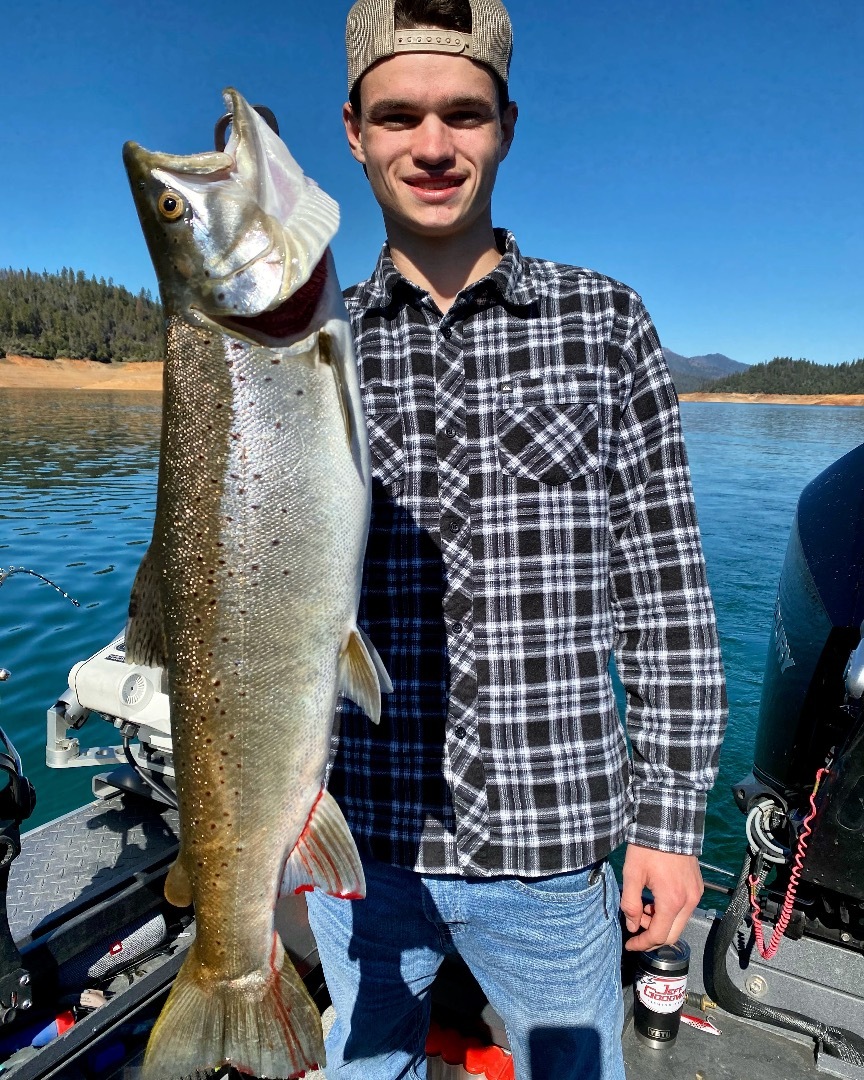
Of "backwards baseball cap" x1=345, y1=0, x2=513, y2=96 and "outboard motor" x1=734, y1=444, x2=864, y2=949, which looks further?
"outboard motor" x1=734, y1=444, x2=864, y2=949

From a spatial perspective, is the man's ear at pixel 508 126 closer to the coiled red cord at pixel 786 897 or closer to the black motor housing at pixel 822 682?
the black motor housing at pixel 822 682

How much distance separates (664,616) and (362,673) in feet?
2.79

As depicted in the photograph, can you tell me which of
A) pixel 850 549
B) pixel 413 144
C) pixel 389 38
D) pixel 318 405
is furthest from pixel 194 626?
pixel 850 549

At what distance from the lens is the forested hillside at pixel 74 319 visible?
76.8 metres

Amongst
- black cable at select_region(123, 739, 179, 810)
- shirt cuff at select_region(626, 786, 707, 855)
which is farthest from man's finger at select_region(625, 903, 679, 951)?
black cable at select_region(123, 739, 179, 810)

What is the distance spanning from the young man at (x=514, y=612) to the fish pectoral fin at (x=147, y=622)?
20.4 inches

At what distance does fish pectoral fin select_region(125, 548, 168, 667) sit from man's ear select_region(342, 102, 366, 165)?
120 cm

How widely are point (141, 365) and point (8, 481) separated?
2358 inches

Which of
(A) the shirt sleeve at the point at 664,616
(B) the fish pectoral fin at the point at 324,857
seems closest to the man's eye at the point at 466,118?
(A) the shirt sleeve at the point at 664,616

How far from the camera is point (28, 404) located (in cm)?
4794

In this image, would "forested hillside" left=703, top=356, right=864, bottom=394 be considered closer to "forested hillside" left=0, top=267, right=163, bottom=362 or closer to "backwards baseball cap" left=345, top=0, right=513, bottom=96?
"forested hillside" left=0, top=267, right=163, bottom=362

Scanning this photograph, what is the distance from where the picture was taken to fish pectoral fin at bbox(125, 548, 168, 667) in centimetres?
167

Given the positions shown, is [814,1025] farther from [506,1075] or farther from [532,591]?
[532,591]

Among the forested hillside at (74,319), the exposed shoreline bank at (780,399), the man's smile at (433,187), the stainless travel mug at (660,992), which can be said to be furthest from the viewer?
the exposed shoreline bank at (780,399)
